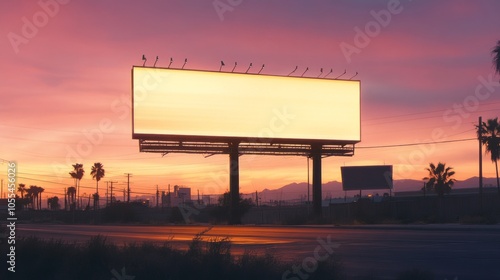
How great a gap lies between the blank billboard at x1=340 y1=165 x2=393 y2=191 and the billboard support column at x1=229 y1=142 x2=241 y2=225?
15410 mm

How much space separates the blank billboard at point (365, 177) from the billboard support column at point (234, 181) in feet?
50.6

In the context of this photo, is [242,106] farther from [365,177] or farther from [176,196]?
[176,196]

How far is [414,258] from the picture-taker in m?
21.9

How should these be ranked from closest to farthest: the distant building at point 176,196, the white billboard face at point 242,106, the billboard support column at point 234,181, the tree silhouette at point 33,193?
the white billboard face at point 242,106 < the billboard support column at point 234,181 < the distant building at point 176,196 < the tree silhouette at point 33,193

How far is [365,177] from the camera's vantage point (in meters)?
79.7

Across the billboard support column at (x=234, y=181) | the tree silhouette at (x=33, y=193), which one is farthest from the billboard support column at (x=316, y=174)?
the tree silhouette at (x=33, y=193)

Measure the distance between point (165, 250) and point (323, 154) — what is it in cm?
5313

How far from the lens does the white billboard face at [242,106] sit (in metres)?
62.3

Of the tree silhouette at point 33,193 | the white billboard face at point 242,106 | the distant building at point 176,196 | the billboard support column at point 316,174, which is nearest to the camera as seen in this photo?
the white billboard face at point 242,106

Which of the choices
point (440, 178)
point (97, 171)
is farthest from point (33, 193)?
point (440, 178)

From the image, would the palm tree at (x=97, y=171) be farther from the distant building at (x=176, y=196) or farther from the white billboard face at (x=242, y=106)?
the white billboard face at (x=242, y=106)

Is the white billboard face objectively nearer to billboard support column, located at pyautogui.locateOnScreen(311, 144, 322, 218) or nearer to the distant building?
billboard support column, located at pyautogui.locateOnScreen(311, 144, 322, 218)

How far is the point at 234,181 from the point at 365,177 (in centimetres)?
1724

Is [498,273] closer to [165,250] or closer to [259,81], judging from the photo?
[165,250]
